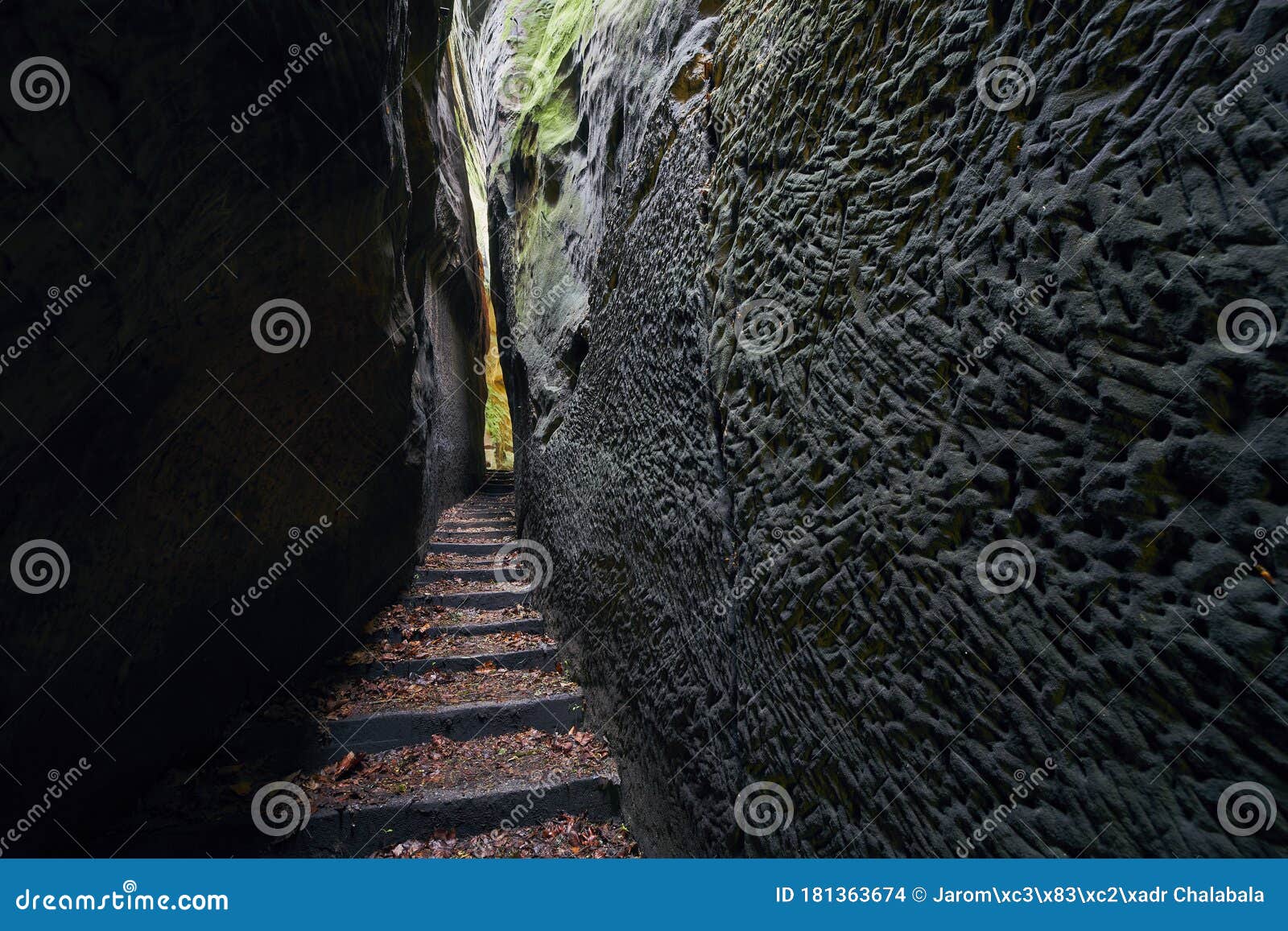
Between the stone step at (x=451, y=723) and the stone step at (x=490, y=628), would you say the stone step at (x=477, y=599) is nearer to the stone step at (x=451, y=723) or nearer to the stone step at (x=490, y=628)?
the stone step at (x=490, y=628)

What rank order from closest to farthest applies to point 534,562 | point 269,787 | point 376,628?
point 269,787 → point 376,628 → point 534,562

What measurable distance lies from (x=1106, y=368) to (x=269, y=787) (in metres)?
3.06

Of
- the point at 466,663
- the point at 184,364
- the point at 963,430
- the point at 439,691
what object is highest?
the point at 963,430

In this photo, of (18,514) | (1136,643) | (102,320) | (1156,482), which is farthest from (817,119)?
(18,514)

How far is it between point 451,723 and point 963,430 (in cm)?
276

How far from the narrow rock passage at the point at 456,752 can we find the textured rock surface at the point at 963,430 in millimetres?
418

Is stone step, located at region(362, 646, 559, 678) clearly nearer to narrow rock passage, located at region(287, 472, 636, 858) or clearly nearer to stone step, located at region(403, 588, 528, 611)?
narrow rock passage, located at region(287, 472, 636, 858)

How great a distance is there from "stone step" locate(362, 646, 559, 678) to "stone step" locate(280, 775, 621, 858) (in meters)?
1.03

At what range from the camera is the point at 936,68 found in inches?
49.9

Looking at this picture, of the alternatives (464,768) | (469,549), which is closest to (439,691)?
(464,768)

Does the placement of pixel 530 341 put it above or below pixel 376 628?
above

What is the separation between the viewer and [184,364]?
7.32ft

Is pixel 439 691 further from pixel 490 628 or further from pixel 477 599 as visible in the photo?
pixel 477 599

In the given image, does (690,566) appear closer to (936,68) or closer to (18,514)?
(936,68)
